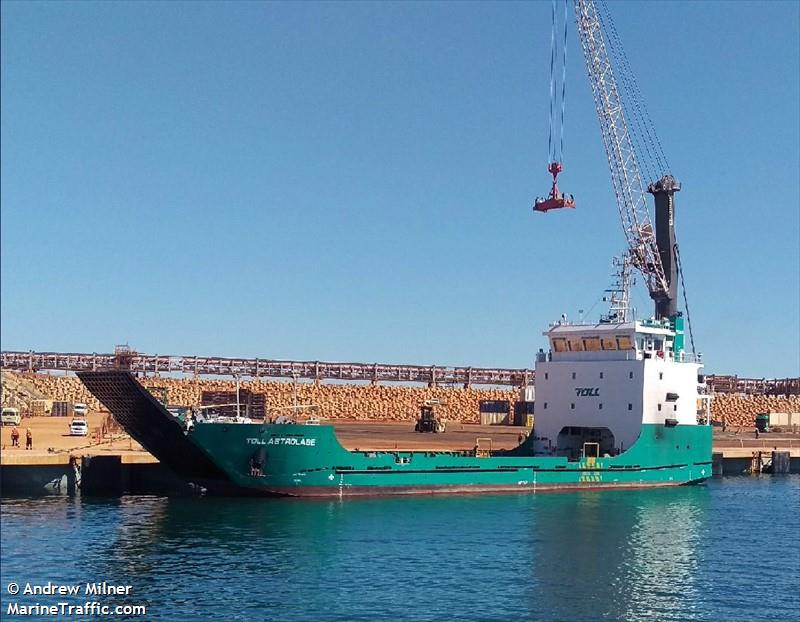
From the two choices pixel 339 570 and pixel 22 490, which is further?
pixel 22 490

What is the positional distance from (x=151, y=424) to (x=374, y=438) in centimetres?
2034

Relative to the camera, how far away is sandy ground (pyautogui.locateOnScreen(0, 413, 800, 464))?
43.1m

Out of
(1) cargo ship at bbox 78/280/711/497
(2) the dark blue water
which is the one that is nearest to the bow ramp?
(1) cargo ship at bbox 78/280/711/497

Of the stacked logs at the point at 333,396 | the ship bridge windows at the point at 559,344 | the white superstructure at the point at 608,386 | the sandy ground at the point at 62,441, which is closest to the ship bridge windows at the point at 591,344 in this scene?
the white superstructure at the point at 608,386

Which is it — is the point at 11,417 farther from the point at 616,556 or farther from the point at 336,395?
the point at 616,556

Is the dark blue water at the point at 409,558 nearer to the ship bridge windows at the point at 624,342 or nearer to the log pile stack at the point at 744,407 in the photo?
the ship bridge windows at the point at 624,342

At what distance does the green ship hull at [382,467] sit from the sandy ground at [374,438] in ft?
25.1

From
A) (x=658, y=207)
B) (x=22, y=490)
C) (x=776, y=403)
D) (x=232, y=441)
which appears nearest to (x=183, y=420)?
(x=232, y=441)

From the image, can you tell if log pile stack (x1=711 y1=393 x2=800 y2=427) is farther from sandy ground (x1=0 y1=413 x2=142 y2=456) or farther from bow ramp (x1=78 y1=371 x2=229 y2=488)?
bow ramp (x1=78 y1=371 x2=229 y2=488)

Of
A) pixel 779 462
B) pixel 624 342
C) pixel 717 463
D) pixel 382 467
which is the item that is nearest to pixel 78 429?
pixel 382 467

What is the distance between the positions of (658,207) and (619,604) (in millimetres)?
38003

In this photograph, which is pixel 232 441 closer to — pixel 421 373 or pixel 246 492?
pixel 246 492

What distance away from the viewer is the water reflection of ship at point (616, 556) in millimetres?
22250

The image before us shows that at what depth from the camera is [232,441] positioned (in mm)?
35719
